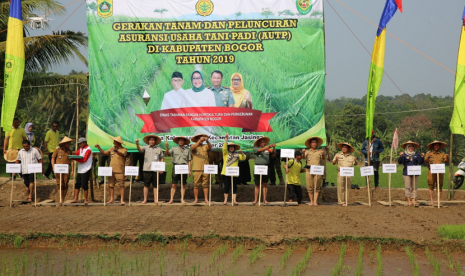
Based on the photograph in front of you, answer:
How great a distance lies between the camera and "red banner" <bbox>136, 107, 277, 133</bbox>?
44.9 ft

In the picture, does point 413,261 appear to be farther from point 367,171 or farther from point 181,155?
point 181,155

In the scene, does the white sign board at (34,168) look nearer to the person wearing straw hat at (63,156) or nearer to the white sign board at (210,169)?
the person wearing straw hat at (63,156)

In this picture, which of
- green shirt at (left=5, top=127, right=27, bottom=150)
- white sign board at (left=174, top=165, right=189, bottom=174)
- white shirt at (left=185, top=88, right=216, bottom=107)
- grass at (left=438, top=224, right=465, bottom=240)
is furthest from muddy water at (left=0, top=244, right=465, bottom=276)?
green shirt at (left=5, top=127, right=27, bottom=150)

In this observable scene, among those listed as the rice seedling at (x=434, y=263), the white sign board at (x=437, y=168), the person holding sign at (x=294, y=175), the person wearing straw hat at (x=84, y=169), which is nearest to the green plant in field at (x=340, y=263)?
the rice seedling at (x=434, y=263)

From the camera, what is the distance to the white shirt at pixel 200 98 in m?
13.7

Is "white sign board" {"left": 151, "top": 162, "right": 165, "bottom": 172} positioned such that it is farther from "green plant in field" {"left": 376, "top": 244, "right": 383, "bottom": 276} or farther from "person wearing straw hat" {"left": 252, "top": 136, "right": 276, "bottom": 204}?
"green plant in field" {"left": 376, "top": 244, "right": 383, "bottom": 276}

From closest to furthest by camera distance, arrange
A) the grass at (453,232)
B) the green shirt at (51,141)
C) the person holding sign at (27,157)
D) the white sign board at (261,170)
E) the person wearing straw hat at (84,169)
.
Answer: the grass at (453,232) → the white sign board at (261,170) → the person wearing straw hat at (84,169) → the person holding sign at (27,157) → the green shirt at (51,141)

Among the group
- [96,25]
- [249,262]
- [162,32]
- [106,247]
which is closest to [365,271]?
[249,262]

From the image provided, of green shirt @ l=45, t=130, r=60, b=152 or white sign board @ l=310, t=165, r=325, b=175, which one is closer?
white sign board @ l=310, t=165, r=325, b=175

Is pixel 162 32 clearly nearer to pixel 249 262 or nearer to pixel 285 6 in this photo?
pixel 285 6

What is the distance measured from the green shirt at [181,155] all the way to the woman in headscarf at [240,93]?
70.5 inches

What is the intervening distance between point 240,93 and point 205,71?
106 centimetres

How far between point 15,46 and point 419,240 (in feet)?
33.1

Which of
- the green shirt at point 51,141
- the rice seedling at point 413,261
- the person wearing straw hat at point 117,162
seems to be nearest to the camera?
the rice seedling at point 413,261
